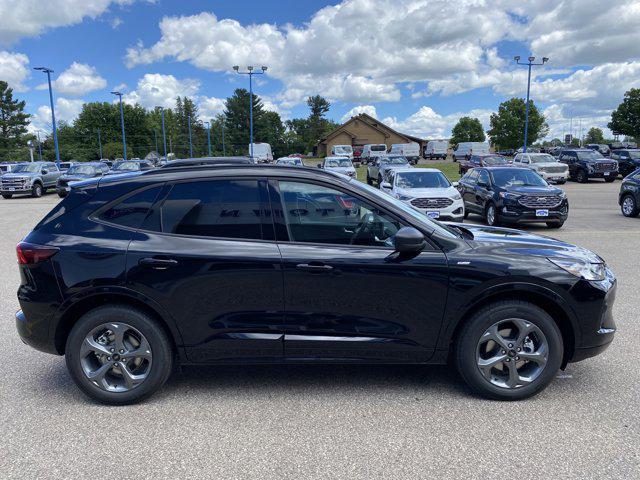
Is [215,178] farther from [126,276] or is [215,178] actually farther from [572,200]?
[572,200]

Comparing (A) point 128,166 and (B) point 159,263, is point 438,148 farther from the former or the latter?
(B) point 159,263

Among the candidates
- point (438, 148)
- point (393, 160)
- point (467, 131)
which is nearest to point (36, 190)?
point (393, 160)

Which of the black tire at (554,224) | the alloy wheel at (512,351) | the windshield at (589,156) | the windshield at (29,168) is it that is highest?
the windshield at (589,156)

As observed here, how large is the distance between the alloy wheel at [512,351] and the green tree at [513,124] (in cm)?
8213

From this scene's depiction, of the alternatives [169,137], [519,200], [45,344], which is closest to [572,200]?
[519,200]

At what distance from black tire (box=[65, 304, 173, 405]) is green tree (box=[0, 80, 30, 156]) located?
104336 mm

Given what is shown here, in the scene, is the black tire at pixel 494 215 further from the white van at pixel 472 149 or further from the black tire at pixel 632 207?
the white van at pixel 472 149

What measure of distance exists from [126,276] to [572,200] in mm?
20186

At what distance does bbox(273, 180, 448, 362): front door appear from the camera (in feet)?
11.4

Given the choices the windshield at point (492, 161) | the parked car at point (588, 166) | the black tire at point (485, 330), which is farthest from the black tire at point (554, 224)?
the parked car at point (588, 166)

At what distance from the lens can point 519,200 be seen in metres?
A: 12.3

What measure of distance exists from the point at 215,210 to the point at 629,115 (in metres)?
83.5

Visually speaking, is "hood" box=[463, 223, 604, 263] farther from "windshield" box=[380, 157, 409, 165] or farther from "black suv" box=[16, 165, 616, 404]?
"windshield" box=[380, 157, 409, 165]

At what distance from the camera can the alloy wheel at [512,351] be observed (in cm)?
355
